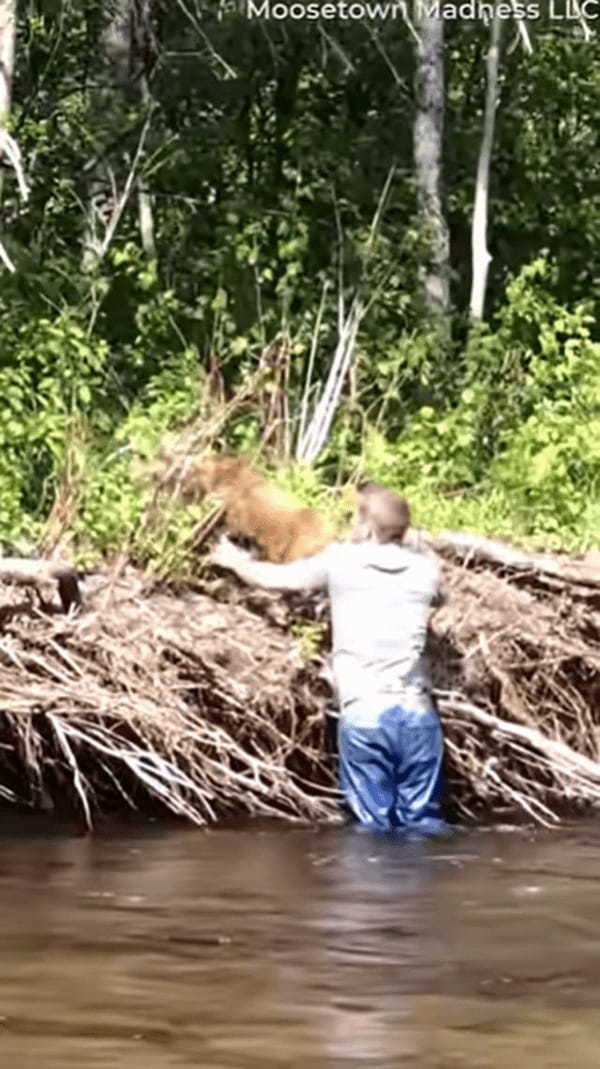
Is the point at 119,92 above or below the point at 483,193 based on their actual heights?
above

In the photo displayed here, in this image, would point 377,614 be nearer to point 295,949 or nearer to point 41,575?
point 41,575

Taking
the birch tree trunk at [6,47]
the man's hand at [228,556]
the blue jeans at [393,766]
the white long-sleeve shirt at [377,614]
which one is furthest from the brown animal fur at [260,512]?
the birch tree trunk at [6,47]

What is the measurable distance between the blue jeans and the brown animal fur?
4.01 feet

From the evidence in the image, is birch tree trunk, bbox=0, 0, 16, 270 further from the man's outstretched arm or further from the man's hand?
the man's outstretched arm

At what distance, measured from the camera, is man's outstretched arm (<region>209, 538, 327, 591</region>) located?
13164mm

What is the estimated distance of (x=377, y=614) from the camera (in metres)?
13.0

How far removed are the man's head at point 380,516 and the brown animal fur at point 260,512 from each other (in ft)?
3.53

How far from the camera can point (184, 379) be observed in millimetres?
18234

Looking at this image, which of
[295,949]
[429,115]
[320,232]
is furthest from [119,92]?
[295,949]

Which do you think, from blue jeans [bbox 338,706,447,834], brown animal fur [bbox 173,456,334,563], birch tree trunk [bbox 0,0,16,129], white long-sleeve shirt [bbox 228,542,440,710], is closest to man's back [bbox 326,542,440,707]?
white long-sleeve shirt [bbox 228,542,440,710]

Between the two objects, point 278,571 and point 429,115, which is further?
point 429,115

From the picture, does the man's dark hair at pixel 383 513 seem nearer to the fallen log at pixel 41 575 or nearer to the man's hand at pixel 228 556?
the man's hand at pixel 228 556

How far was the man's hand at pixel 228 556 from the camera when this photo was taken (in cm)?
1367

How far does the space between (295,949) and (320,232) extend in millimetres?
17521
